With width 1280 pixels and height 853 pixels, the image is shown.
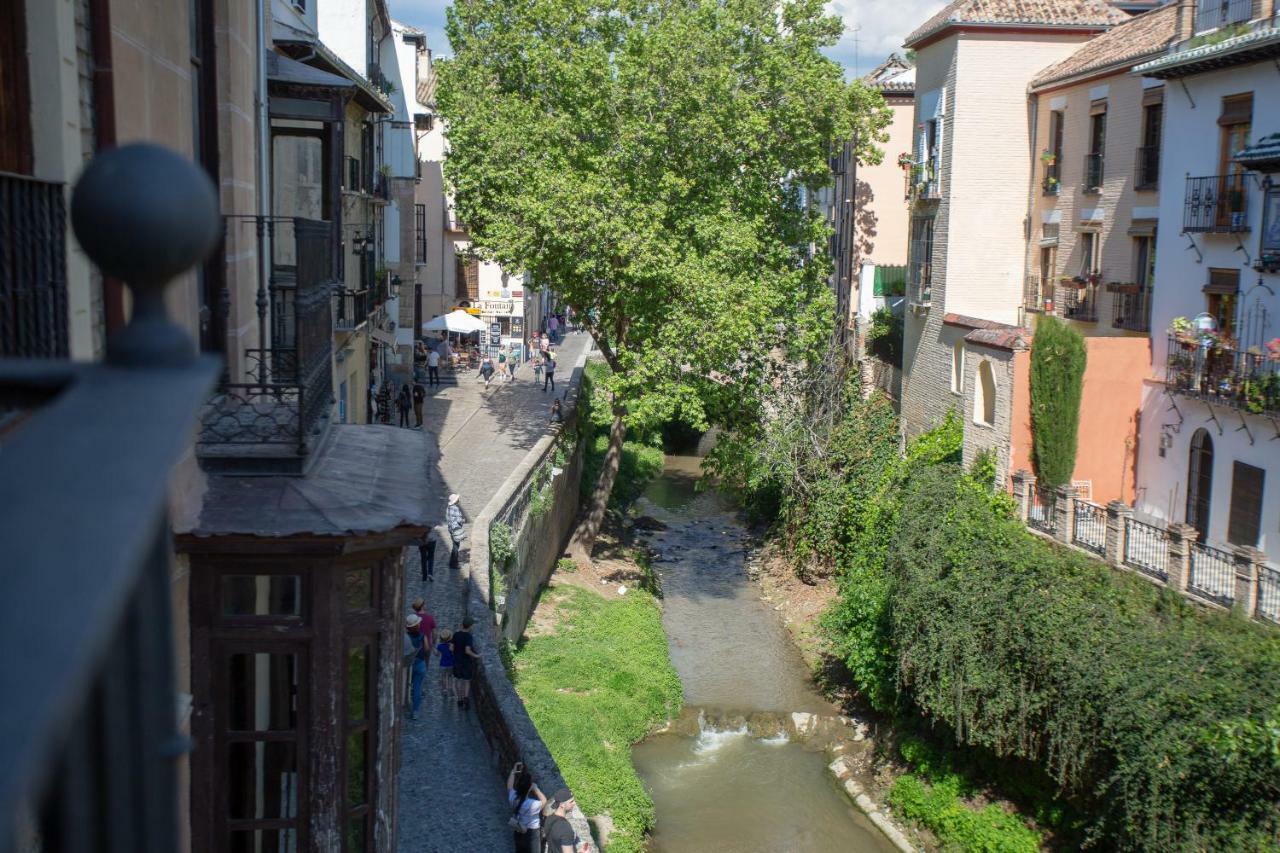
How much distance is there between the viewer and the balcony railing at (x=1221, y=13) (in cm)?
2150

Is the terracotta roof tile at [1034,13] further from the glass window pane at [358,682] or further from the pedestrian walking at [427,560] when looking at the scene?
the glass window pane at [358,682]

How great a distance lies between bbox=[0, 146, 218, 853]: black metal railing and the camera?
112 cm

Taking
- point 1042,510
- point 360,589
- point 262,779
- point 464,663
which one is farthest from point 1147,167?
point 262,779

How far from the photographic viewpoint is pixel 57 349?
5129 millimetres

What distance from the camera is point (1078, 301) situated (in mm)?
27734

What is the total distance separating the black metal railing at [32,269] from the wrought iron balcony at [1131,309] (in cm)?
2287

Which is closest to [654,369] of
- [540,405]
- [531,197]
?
[531,197]

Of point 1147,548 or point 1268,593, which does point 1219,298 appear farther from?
point 1268,593

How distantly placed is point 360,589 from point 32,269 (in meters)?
3.50

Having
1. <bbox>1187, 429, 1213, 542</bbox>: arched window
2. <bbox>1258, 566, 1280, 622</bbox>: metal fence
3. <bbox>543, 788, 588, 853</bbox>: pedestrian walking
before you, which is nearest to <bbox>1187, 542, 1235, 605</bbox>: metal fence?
<bbox>1258, 566, 1280, 622</bbox>: metal fence

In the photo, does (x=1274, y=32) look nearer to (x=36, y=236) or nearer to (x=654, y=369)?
(x=654, y=369)

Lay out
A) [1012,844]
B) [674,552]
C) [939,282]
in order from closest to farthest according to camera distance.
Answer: [1012,844]
[939,282]
[674,552]

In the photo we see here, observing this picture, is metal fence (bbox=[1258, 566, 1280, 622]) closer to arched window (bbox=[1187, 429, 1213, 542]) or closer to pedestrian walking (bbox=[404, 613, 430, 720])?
arched window (bbox=[1187, 429, 1213, 542])

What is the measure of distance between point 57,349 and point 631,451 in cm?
3916
